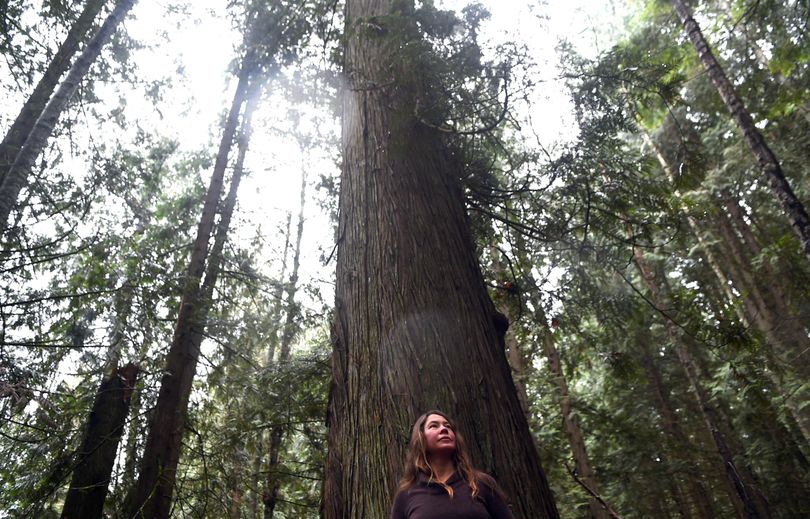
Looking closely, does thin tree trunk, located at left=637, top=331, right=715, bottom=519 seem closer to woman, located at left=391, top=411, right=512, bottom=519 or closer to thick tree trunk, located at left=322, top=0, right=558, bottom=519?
thick tree trunk, located at left=322, top=0, right=558, bottom=519

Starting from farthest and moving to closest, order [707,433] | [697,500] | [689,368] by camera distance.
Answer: [707,433], [697,500], [689,368]

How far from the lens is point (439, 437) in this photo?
224cm

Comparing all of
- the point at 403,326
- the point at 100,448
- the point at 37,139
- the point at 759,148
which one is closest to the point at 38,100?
the point at 37,139

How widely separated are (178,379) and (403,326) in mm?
4764

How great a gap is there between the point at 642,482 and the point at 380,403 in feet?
45.6

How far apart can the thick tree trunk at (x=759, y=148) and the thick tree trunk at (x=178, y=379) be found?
7537mm

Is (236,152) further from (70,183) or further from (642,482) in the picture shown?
(642,482)

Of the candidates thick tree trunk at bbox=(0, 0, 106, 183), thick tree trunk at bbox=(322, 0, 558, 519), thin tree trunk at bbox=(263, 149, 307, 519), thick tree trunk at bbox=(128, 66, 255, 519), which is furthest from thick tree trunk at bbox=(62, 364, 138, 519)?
thick tree trunk at bbox=(322, 0, 558, 519)

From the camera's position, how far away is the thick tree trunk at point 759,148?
5.71 m

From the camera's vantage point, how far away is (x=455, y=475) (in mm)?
2279

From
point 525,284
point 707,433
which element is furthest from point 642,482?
point 525,284

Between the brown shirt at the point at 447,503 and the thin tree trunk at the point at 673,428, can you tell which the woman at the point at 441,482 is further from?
the thin tree trunk at the point at 673,428

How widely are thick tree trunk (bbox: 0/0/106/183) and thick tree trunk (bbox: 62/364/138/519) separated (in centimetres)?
266

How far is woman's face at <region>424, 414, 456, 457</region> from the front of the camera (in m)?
2.21
